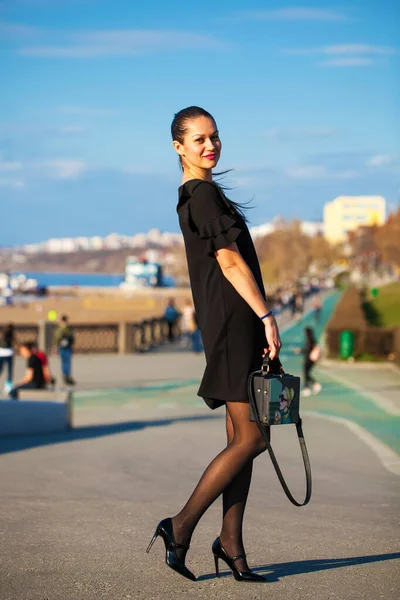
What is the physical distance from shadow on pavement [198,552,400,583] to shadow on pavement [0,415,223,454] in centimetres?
517

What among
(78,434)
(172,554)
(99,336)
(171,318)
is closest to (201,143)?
(172,554)

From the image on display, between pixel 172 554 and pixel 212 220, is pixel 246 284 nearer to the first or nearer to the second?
pixel 212 220

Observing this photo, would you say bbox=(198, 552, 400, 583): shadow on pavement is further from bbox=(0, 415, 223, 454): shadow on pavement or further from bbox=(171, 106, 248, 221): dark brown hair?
bbox=(0, 415, 223, 454): shadow on pavement

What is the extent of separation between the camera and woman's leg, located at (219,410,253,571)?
451cm

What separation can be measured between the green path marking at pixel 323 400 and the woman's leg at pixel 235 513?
710cm

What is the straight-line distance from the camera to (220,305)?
4453 millimetres

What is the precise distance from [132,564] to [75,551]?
395 millimetres

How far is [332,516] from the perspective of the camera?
6.37 meters

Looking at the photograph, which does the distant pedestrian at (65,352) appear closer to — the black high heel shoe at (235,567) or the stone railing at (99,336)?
the stone railing at (99,336)

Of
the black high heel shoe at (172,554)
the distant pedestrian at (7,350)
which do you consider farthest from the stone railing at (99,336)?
the black high heel shoe at (172,554)

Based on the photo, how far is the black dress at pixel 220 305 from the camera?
14.4 feet

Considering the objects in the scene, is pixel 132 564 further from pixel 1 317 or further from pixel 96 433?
pixel 1 317

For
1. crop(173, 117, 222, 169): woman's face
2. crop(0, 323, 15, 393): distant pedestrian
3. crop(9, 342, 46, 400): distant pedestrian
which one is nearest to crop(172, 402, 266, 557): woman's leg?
crop(173, 117, 222, 169): woman's face

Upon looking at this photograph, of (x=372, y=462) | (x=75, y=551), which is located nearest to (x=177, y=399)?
(x=372, y=462)
